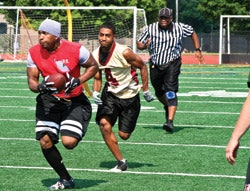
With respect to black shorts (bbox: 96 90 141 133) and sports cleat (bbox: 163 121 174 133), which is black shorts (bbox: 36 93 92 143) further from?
sports cleat (bbox: 163 121 174 133)

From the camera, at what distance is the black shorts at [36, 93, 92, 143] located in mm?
8148

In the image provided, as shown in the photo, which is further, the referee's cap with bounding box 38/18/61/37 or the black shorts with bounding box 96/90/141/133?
the black shorts with bounding box 96/90/141/133

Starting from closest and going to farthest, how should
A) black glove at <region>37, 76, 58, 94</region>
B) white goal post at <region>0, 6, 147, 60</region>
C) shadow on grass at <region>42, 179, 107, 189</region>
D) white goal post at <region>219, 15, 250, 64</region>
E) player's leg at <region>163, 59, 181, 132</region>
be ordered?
black glove at <region>37, 76, 58, 94</region> → shadow on grass at <region>42, 179, 107, 189</region> → player's leg at <region>163, 59, 181, 132</region> → white goal post at <region>0, 6, 147, 60</region> → white goal post at <region>219, 15, 250, 64</region>

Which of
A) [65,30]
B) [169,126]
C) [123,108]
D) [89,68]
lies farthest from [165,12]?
[65,30]

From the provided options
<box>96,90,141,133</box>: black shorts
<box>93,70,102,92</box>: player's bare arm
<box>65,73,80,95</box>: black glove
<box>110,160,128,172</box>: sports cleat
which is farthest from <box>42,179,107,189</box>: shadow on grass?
<box>93,70,102,92</box>: player's bare arm

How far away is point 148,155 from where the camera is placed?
10.3 m

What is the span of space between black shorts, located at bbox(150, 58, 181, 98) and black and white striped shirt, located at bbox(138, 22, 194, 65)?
0.09 metres

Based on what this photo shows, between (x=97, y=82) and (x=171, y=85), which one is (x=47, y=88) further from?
(x=171, y=85)

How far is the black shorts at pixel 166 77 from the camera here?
13266mm

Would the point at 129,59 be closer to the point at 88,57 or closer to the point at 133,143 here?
the point at 88,57

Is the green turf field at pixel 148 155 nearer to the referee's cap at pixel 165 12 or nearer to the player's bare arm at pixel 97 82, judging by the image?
the player's bare arm at pixel 97 82

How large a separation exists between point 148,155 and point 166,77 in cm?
320

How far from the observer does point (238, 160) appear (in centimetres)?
989

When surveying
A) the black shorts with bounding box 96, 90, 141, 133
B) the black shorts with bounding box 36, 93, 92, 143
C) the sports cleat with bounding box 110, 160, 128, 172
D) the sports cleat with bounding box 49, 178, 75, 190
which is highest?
the black shorts with bounding box 36, 93, 92, 143
